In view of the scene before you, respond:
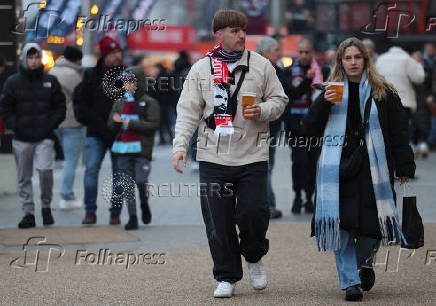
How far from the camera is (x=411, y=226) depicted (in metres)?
6.73

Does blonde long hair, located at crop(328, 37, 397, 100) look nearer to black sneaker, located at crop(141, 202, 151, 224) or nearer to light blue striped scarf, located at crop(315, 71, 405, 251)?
light blue striped scarf, located at crop(315, 71, 405, 251)

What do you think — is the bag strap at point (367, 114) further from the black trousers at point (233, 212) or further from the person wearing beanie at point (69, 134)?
the person wearing beanie at point (69, 134)

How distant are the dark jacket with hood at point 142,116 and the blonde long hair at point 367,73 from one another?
3.77 meters

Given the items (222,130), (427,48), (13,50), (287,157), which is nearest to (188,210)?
(13,50)

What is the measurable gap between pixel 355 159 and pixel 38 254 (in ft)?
11.5

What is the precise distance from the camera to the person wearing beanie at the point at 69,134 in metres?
12.0

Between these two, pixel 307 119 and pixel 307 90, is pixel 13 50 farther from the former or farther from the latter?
pixel 307 119

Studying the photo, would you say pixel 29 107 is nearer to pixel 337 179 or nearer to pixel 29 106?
pixel 29 106

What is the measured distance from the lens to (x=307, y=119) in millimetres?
6730

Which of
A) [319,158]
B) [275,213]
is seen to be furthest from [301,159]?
[319,158]

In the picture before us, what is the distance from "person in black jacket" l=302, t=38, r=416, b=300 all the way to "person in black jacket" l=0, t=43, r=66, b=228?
4423mm

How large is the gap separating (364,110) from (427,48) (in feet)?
43.3

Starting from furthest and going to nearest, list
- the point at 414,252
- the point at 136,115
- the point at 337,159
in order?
the point at 136,115
the point at 414,252
the point at 337,159

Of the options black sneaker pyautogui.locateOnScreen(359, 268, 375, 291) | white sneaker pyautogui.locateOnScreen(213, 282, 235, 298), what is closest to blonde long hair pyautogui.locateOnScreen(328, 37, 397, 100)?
black sneaker pyautogui.locateOnScreen(359, 268, 375, 291)
